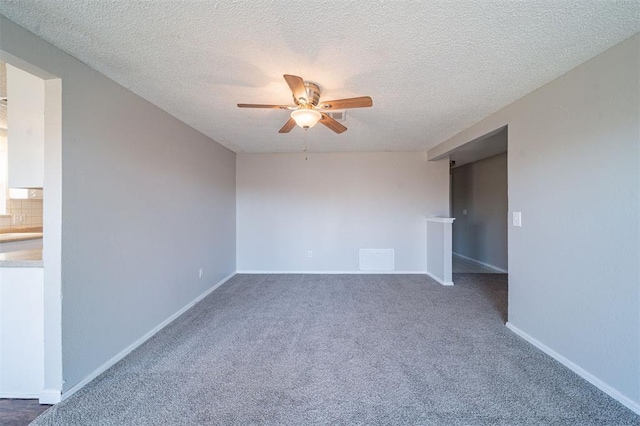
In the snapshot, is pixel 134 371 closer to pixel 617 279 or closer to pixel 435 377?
pixel 435 377

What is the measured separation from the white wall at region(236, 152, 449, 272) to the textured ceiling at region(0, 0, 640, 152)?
217 cm

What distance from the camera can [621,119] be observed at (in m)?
1.59

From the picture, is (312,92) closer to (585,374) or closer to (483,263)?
(585,374)

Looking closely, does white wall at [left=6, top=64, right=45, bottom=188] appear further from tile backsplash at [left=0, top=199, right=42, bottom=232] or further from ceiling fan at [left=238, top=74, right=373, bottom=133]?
tile backsplash at [left=0, top=199, right=42, bottom=232]

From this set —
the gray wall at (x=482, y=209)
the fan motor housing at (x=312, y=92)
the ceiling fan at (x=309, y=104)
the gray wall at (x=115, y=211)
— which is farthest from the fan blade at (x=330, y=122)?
the gray wall at (x=482, y=209)

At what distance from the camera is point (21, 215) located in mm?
3592

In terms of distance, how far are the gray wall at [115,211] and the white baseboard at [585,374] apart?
359 cm

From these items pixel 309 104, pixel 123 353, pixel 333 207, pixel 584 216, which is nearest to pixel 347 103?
pixel 309 104

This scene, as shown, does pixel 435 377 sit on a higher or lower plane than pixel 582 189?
lower

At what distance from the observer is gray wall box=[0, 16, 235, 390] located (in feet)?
5.47

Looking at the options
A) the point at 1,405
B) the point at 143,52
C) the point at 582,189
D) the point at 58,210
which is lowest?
the point at 1,405

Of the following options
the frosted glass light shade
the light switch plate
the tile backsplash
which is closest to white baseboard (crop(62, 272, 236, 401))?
the frosted glass light shade

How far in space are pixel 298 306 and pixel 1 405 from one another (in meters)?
2.38

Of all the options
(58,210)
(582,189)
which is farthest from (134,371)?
(582,189)
